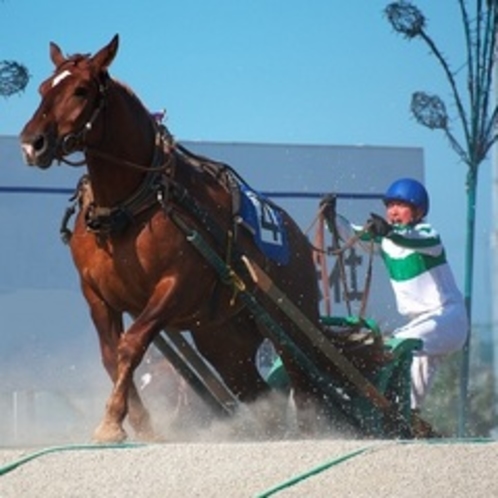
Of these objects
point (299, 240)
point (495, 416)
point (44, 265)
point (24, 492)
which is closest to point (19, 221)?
point (44, 265)

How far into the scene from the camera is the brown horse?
8734 millimetres

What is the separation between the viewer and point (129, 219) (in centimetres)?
903

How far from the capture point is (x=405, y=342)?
10.5 metres

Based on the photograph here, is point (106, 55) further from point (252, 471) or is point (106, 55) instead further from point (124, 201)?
point (252, 471)

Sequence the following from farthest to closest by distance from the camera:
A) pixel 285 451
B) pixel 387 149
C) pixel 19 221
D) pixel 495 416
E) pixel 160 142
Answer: pixel 495 416
pixel 387 149
pixel 19 221
pixel 160 142
pixel 285 451

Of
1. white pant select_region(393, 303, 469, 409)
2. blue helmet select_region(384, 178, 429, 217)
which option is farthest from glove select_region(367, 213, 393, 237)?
white pant select_region(393, 303, 469, 409)

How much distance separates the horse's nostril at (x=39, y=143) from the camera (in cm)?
851

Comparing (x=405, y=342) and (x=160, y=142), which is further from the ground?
(x=160, y=142)

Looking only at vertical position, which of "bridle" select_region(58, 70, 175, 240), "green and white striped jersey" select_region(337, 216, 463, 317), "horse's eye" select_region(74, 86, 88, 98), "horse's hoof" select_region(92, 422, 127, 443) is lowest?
"horse's hoof" select_region(92, 422, 127, 443)

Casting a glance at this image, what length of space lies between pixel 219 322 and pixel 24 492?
3.13 meters

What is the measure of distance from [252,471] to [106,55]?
2.69 metres

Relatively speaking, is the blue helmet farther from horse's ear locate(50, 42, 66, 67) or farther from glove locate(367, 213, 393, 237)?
horse's ear locate(50, 42, 66, 67)

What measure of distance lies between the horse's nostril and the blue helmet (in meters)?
3.02

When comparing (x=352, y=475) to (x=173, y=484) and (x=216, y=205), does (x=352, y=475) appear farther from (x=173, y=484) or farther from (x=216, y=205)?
(x=216, y=205)
